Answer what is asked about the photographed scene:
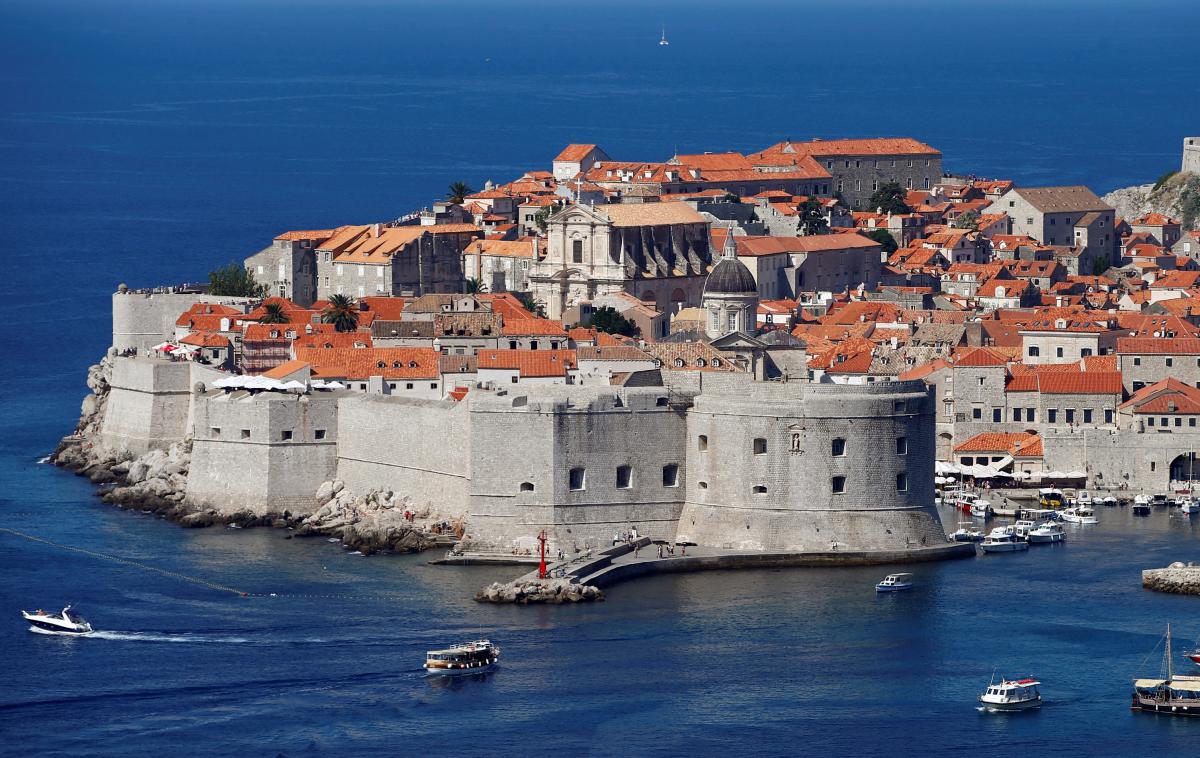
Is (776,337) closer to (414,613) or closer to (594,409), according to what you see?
(594,409)

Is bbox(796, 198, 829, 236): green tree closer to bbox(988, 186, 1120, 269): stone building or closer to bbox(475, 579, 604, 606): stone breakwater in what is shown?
bbox(988, 186, 1120, 269): stone building

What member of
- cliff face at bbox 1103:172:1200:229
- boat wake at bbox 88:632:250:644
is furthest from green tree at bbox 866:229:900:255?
boat wake at bbox 88:632:250:644

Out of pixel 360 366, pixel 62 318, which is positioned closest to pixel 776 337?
pixel 360 366

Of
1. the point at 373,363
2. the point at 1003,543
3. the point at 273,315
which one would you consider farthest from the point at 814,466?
the point at 273,315

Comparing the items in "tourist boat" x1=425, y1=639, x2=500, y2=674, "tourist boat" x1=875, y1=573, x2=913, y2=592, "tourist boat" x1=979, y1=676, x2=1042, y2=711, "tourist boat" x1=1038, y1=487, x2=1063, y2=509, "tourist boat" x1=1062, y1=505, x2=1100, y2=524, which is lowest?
"tourist boat" x1=979, y1=676, x2=1042, y2=711

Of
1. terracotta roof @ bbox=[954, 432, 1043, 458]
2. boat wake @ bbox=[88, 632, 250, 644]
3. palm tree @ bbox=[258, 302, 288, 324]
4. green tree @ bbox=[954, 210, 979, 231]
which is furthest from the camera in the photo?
green tree @ bbox=[954, 210, 979, 231]

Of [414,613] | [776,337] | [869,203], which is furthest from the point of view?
[869,203]

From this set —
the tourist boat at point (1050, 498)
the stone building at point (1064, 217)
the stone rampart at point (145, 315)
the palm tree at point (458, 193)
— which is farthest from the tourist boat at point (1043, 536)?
the stone building at point (1064, 217)
